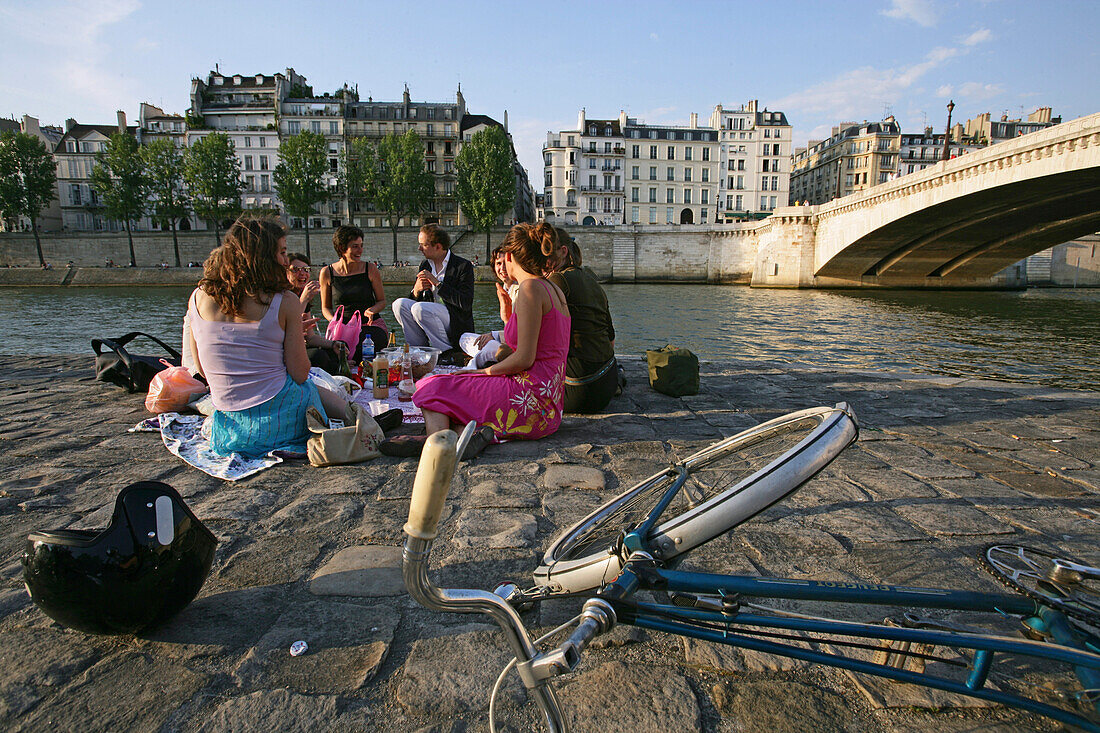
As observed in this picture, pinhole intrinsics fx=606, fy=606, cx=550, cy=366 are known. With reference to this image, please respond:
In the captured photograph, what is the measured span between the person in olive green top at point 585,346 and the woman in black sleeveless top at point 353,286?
9.60ft

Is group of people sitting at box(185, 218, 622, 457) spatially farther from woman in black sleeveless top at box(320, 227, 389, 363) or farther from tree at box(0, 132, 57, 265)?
tree at box(0, 132, 57, 265)

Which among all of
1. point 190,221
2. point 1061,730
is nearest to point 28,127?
point 190,221

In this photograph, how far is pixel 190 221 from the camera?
189 ft

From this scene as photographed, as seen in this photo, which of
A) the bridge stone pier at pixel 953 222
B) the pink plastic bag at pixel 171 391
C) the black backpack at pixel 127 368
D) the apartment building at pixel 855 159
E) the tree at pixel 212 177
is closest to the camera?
the pink plastic bag at pixel 171 391

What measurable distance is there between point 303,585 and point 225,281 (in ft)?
6.65

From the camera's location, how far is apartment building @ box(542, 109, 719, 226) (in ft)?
210

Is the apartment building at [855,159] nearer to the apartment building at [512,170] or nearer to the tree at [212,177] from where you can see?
the apartment building at [512,170]

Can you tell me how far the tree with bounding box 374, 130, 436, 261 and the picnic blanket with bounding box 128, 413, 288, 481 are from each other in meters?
47.2

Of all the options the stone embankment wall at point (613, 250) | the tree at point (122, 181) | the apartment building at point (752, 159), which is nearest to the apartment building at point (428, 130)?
the stone embankment wall at point (613, 250)

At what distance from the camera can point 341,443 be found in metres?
3.49

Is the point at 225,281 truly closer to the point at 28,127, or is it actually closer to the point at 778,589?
the point at 778,589

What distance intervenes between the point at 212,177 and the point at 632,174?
1565 inches

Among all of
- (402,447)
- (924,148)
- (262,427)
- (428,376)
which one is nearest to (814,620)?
(402,447)

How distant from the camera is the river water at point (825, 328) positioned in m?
11.8
